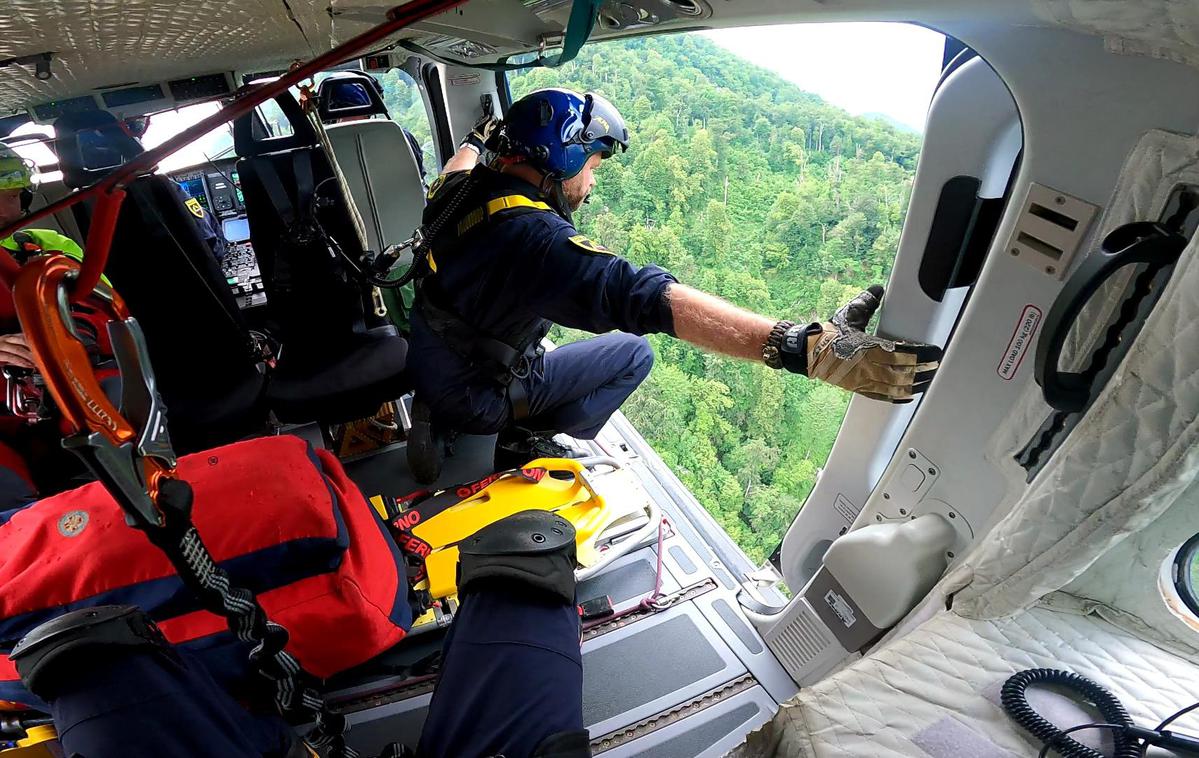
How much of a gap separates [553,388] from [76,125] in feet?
7.87

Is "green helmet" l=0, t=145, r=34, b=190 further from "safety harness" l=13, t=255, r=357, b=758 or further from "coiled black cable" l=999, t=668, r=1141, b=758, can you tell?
"coiled black cable" l=999, t=668, r=1141, b=758

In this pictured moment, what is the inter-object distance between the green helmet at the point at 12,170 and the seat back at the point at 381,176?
160 centimetres

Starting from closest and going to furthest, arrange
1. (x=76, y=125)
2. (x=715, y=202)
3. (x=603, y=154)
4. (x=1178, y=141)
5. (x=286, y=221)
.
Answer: (x=1178, y=141), (x=76, y=125), (x=603, y=154), (x=286, y=221), (x=715, y=202)

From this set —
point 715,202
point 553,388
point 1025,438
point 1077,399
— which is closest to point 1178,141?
point 1077,399

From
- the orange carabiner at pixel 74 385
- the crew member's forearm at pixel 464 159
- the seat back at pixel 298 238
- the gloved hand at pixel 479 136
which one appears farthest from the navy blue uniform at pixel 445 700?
the gloved hand at pixel 479 136

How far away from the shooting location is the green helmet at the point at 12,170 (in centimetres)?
239

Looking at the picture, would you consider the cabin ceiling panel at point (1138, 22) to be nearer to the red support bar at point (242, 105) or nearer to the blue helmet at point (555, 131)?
the red support bar at point (242, 105)

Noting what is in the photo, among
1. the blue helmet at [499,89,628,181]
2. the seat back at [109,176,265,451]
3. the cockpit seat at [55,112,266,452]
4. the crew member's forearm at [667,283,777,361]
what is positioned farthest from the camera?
the seat back at [109,176,265,451]

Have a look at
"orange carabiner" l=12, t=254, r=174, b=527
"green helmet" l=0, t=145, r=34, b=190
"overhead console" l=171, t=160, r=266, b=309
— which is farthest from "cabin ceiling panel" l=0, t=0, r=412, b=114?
"overhead console" l=171, t=160, r=266, b=309

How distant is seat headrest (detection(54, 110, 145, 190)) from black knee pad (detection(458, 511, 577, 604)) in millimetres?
2509

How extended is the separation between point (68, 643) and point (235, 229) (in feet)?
15.0

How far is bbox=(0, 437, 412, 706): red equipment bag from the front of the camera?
1452 millimetres

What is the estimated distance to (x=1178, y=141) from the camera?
2.85ft

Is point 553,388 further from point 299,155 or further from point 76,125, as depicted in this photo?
point 76,125
